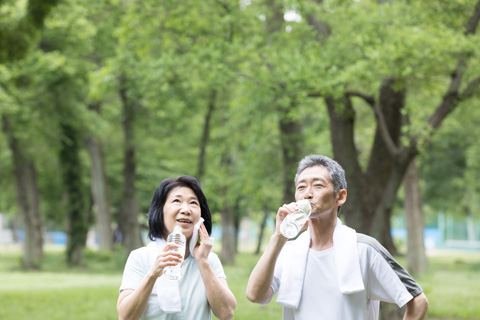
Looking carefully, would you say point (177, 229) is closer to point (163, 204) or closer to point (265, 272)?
point (163, 204)

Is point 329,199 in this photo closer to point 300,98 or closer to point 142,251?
point 142,251

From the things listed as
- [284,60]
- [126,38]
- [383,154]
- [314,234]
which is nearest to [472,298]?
[383,154]

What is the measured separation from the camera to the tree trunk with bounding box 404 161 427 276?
22.9m

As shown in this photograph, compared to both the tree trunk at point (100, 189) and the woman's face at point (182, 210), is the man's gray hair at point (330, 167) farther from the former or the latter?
the tree trunk at point (100, 189)

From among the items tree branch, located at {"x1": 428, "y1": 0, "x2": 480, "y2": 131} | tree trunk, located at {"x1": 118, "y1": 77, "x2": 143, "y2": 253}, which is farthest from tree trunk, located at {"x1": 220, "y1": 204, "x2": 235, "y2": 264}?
tree branch, located at {"x1": 428, "y1": 0, "x2": 480, "y2": 131}

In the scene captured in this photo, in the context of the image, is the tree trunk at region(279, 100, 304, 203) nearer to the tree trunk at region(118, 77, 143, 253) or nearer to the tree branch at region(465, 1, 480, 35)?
the tree branch at region(465, 1, 480, 35)

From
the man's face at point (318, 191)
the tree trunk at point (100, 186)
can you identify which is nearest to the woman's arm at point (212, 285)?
the man's face at point (318, 191)

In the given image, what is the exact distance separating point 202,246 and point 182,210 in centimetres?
21

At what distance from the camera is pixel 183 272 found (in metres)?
3.53

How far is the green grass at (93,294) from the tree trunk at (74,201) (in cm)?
186

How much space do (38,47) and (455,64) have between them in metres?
19.2

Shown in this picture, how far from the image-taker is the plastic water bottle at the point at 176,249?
3273 mm

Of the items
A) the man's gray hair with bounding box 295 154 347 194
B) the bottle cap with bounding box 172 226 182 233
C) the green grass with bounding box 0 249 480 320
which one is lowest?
the green grass with bounding box 0 249 480 320

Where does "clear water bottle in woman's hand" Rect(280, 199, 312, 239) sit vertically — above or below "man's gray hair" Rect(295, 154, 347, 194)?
below
